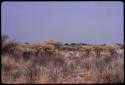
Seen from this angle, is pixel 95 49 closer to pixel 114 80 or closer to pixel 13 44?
pixel 13 44

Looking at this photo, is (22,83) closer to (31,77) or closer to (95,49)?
(31,77)

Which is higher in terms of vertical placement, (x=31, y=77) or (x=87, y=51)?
(x=31, y=77)

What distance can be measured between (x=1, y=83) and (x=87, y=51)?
4.58 meters

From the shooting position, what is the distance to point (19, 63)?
729 cm

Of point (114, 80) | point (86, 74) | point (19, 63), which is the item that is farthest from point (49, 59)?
point (114, 80)

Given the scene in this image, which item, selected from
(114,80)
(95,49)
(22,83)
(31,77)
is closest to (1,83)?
(22,83)

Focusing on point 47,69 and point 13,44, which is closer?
point 47,69

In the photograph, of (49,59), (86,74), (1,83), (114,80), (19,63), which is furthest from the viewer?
(49,59)

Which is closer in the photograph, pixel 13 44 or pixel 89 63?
pixel 89 63

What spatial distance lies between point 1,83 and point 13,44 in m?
2.80

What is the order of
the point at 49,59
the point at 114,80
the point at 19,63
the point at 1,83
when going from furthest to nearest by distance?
1. the point at 49,59
2. the point at 19,63
3. the point at 114,80
4. the point at 1,83

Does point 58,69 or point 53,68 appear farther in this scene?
point 53,68

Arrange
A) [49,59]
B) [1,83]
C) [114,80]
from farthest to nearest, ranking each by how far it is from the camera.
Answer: [49,59] → [114,80] → [1,83]

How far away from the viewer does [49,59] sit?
7.84 meters
